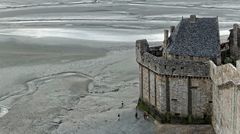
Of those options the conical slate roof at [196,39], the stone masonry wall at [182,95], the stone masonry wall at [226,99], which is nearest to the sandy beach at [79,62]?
the stone masonry wall at [182,95]

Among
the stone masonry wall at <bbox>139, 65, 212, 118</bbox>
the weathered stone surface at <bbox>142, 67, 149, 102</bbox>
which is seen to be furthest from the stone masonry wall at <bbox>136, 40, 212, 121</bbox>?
→ the weathered stone surface at <bbox>142, 67, 149, 102</bbox>

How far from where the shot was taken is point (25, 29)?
8269 cm

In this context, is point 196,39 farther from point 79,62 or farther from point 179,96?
point 79,62

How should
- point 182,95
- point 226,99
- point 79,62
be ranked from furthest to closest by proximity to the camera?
point 79,62, point 182,95, point 226,99

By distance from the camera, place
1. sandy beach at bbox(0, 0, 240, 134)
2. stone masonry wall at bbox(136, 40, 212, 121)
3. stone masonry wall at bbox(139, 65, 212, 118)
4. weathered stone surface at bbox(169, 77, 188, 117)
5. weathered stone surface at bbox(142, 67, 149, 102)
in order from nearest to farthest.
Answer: stone masonry wall at bbox(136, 40, 212, 121), stone masonry wall at bbox(139, 65, 212, 118), weathered stone surface at bbox(169, 77, 188, 117), sandy beach at bbox(0, 0, 240, 134), weathered stone surface at bbox(142, 67, 149, 102)

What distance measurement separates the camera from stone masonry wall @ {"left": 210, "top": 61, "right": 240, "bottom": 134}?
28.1 metres

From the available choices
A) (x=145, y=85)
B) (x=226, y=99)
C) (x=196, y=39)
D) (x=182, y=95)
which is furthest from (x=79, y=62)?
(x=226, y=99)

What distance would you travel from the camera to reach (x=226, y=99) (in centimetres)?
3100

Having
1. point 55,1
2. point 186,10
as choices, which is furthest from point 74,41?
point 55,1

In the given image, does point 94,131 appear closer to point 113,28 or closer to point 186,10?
point 113,28

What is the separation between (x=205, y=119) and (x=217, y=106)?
4.00 metres

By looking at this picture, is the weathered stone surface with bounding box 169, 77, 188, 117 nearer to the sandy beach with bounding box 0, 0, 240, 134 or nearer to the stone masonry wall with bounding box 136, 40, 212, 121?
the stone masonry wall with bounding box 136, 40, 212, 121

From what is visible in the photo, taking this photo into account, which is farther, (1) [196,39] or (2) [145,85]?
(2) [145,85]

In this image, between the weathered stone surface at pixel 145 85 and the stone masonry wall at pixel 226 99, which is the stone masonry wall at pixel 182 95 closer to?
the weathered stone surface at pixel 145 85
